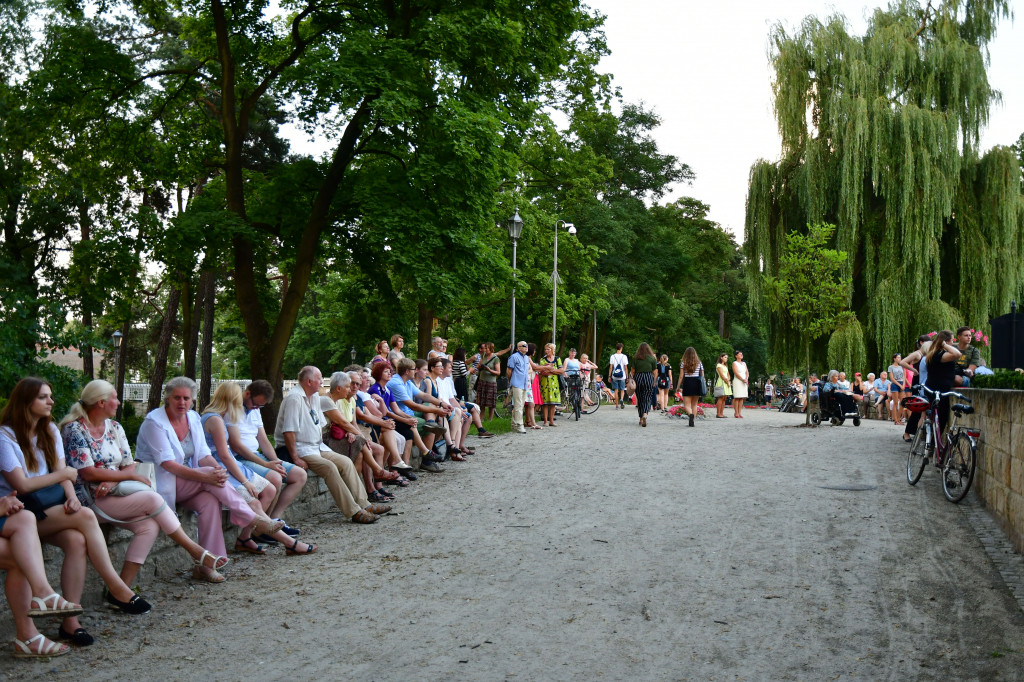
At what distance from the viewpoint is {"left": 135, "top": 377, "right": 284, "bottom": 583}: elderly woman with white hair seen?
6680 mm

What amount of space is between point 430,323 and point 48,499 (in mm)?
19753

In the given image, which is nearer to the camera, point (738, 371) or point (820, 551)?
point (820, 551)

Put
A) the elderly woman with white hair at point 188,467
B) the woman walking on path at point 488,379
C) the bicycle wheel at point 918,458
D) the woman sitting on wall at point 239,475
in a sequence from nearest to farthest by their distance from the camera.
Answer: the elderly woman with white hair at point 188,467 < the woman sitting on wall at point 239,475 < the bicycle wheel at point 918,458 < the woman walking on path at point 488,379

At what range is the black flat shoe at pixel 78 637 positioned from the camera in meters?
5.10

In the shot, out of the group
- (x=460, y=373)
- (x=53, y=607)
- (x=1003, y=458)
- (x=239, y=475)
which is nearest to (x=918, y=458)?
(x=1003, y=458)

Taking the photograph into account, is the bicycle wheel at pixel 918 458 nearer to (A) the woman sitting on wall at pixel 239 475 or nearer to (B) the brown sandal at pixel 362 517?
(B) the brown sandal at pixel 362 517

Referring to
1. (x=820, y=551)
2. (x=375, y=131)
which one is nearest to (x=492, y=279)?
(x=375, y=131)

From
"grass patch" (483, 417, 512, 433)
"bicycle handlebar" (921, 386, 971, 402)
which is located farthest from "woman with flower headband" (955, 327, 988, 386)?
"grass patch" (483, 417, 512, 433)

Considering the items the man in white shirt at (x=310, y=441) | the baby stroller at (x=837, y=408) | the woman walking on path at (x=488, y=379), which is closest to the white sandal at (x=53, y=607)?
the man in white shirt at (x=310, y=441)

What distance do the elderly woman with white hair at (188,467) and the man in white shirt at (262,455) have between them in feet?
2.68

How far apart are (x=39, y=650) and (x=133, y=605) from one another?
2.70ft

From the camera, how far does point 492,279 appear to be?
19.3 metres

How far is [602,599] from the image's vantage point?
19.6ft

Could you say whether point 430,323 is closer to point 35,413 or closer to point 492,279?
point 492,279
